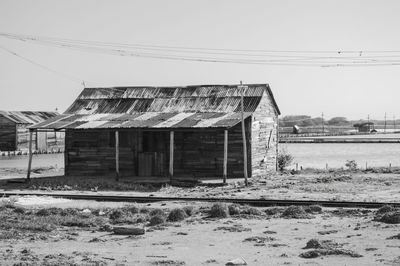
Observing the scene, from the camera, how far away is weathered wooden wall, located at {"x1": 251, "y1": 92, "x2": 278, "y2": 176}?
36.0m

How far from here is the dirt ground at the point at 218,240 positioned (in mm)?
14820

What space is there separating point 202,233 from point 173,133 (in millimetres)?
14257

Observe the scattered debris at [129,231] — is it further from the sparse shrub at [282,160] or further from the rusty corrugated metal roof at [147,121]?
the sparse shrub at [282,160]

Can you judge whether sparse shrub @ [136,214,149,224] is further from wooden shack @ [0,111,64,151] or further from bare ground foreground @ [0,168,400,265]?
wooden shack @ [0,111,64,151]

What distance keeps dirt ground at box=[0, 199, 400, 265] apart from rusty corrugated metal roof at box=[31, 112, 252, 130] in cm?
1020

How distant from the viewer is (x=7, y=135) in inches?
2704

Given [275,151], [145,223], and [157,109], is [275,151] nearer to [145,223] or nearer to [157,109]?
[157,109]

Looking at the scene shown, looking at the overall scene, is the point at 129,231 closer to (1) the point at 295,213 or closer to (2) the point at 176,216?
(2) the point at 176,216

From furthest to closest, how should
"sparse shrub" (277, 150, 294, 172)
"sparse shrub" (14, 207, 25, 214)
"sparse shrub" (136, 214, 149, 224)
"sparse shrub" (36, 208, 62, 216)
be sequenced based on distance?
"sparse shrub" (277, 150, 294, 172)
"sparse shrub" (14, 207, 25, 214)
"sparse shrub" (36, 208, 62, 216)
"sparse shrub" (136, 214, 149, 224)

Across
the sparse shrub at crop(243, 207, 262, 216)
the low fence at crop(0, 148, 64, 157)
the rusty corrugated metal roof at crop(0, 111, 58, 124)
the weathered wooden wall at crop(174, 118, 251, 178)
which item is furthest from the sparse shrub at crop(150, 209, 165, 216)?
the rusty corrugated metal roof at crop(0, 111, 58, 124)

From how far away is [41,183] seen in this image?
109 ft

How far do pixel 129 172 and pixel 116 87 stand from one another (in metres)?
7.85

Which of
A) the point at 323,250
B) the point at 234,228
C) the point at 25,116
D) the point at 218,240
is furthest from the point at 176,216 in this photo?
the point at 25,116

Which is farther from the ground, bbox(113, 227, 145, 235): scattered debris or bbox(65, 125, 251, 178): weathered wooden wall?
bbox(65, 125, 251, 178): weathered wooden wall
